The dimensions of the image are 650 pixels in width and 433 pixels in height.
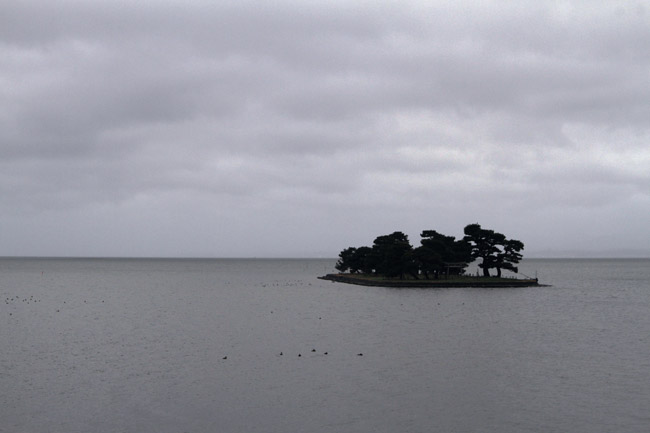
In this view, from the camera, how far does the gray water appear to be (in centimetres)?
2934

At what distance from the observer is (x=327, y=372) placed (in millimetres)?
40000

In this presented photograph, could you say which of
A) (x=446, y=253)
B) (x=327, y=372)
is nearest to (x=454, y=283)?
(x=446, y=253)

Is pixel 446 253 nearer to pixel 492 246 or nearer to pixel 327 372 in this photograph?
pixel 492 246

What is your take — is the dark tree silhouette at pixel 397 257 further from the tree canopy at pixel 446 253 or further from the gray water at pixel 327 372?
the gray water at pixel 327 372

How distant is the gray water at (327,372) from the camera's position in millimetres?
29344

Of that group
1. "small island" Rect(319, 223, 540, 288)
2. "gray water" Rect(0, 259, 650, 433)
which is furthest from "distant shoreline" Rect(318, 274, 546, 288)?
"gray water" Rect(0, 259, 650, 433)

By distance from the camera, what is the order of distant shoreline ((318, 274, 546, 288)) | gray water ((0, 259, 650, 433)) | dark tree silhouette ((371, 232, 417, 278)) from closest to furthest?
1. gray water ((0, 259, 650, 433))
2. distant shoreline ((318, 274, 546, 288))
3. dark tree silhouette ((371, 232, 417, 278))

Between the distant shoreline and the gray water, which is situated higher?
the distant shoreline

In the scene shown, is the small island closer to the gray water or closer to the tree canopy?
the tree canopy

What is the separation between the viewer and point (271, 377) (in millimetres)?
38562

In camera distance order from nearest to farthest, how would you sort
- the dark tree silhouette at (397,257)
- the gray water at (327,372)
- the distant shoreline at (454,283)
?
the gray water at (327,372), the distant shoreline at (454,283), the dark tree silhouette at (397,257)

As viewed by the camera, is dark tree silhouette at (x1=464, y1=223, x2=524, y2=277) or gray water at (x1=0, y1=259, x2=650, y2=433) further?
dark tree silhouette at (x1=464, y1=223, x2=524, y2=277)

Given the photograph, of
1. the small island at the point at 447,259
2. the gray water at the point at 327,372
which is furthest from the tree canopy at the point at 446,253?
the gray water at the point at 327,372

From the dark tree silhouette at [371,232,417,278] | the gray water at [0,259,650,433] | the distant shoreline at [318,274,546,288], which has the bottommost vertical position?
the gray water at [0,259,650,433]
